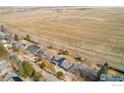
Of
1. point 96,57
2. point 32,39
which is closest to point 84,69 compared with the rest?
point 96,57

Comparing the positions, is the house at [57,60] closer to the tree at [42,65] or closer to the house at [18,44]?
the tree at [42,65]

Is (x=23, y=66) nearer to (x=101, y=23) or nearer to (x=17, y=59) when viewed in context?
(x=17, y=59)

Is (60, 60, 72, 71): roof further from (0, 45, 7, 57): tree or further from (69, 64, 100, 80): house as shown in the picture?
(0, 45, 7, 57): tree

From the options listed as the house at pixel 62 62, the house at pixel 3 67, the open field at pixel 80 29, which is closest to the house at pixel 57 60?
the house at pixel 62 62

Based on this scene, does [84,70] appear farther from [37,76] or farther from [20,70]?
[20,70]

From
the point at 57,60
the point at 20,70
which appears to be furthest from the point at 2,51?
the point at 57,60
